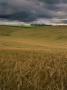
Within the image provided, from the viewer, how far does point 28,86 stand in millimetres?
6000

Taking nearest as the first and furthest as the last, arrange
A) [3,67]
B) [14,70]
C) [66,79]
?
[66,79] < [14,70] < [3,67]

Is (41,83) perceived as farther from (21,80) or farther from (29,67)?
(29,67)

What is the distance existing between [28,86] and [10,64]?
1.88 m

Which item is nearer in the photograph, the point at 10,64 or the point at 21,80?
the point at 21,80

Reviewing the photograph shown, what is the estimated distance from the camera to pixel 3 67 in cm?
755

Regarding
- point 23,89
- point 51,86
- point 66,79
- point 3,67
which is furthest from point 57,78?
point 3,67

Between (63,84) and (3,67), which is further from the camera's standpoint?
(3,67)

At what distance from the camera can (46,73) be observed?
685 centimetres

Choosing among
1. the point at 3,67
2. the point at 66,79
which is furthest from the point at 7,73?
the point at 66,79

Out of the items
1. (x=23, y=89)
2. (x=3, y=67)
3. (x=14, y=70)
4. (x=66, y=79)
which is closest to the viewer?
(x=23, y=89)

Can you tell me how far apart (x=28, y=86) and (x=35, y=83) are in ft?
0.62

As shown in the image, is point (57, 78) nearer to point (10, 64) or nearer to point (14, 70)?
point (14, 70)

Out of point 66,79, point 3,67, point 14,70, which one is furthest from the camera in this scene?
point 3,67

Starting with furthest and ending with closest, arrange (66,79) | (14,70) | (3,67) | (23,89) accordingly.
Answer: (3,67) < (14,70) < (66,79) < (23,89)
